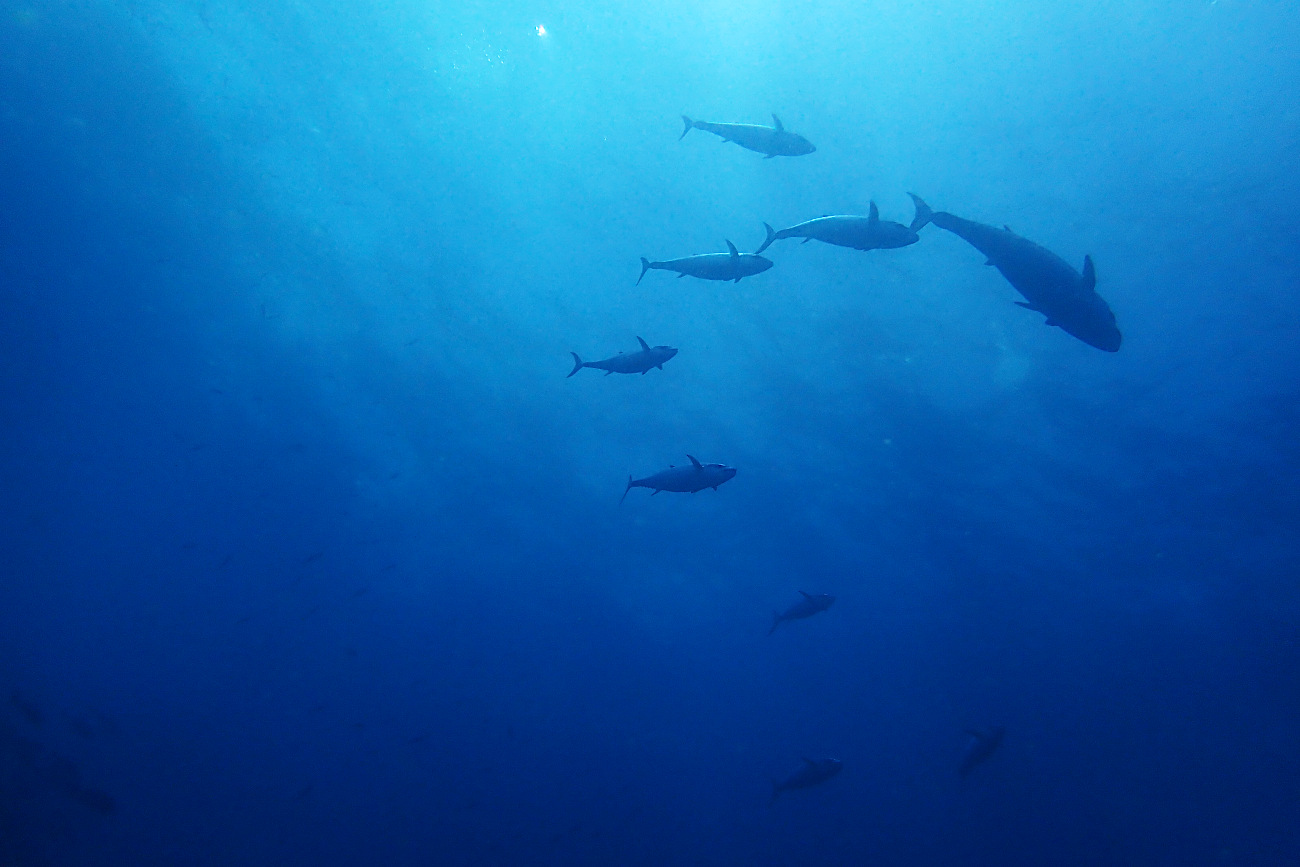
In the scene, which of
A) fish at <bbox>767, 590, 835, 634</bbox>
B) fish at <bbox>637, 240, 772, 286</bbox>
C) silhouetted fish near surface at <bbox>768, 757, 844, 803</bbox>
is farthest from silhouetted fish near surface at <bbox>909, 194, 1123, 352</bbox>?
silhouetted fish near surface at <bbox>768, 757, 844, 803</bbox>

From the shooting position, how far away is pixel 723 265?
6520mm

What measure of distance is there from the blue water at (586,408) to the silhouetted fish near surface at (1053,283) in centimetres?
817

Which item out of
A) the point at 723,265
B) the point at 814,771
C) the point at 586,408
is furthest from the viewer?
the point at 586,408

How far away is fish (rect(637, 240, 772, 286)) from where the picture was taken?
250 inches

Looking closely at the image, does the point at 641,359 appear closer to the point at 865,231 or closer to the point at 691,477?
the point at 691,477

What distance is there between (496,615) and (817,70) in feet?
93.5

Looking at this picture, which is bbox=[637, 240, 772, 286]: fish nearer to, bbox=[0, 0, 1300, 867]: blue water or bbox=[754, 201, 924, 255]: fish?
bbox=[754, 201, 924, 255]: fish

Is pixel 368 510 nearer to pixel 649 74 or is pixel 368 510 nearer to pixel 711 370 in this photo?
pixel 711 370

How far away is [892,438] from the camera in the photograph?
60.4 ft

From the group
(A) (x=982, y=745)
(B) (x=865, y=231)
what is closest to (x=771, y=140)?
(B) (x=865, y=231)

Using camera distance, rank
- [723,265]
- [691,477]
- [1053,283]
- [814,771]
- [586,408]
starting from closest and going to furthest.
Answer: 1. [1053,283]
2. [723,265]
3. [691,477]
4. [814,771]
5. [586,408]

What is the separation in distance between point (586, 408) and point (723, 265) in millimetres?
13272

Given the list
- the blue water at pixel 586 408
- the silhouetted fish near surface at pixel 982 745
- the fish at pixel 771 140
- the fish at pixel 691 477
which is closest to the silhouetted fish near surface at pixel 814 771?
the silhouetted fish near surface at pixel 982 745

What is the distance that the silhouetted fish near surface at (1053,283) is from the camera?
12.4 feet
